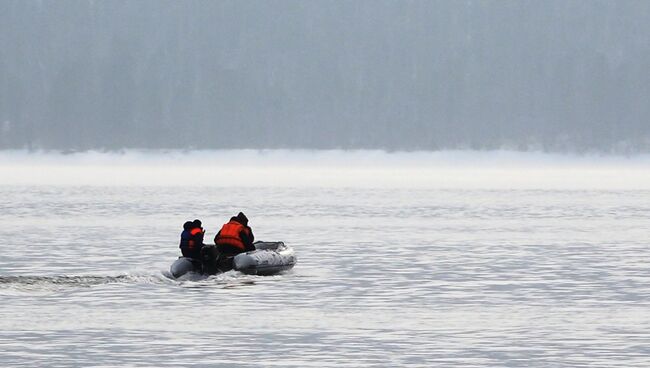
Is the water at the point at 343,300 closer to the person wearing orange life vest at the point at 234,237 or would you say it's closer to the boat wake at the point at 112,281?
the boat wake at the point at 112,281

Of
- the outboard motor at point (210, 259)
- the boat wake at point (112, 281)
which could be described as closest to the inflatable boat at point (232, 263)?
the outboard motor at point (210, 259)

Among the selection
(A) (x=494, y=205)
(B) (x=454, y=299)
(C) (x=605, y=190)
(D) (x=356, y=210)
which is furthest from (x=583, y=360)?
(C) (x=605, y=190)

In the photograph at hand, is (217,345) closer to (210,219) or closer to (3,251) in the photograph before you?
(3,251)

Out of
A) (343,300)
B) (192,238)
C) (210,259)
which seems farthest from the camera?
(210,259)

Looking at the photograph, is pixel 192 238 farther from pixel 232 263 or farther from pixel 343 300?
pixel 343 300

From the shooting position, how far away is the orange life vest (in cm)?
3681

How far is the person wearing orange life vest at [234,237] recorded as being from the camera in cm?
3684

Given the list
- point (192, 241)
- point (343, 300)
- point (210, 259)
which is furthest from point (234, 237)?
point (343, 300)

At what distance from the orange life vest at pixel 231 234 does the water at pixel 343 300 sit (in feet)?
2.36

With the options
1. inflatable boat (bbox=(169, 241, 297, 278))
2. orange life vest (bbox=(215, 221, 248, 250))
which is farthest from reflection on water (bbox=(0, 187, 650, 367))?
orange life vest (bbox=(215, 221, 248, 250))

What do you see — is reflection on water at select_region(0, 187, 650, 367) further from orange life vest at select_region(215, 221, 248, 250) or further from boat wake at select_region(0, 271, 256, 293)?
orange life vest at select_region(215, 221, 248, 250)

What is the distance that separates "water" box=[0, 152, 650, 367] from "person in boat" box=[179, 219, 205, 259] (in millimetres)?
853

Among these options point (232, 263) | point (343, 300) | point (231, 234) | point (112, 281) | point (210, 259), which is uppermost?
point (231, 234)

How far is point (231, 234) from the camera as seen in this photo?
36.9 meters
